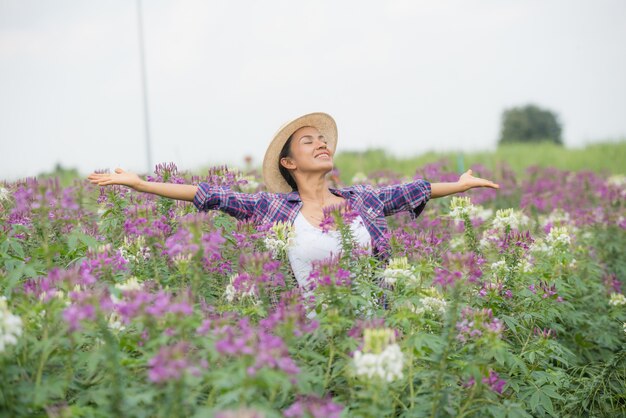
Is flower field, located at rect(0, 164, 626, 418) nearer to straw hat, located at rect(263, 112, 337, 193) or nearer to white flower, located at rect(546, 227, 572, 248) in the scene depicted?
white flower, located at rect(546, 227, 572, 248)

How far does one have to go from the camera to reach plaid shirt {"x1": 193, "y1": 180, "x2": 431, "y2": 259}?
4.17m

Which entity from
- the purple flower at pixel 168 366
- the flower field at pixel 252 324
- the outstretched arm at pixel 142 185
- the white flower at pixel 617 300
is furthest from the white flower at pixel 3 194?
the white flower at pixel 617 300

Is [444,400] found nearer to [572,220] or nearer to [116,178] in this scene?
[116,178]

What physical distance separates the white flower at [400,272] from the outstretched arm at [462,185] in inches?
50.6

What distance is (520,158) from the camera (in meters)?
15.2

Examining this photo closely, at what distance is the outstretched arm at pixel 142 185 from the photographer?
144 inches

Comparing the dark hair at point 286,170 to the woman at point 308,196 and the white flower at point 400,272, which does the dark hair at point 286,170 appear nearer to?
the woman at point 308,196

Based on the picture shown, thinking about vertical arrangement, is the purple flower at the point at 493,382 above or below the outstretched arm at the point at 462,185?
below

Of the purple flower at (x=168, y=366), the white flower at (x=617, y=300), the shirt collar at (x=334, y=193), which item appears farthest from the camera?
the white flower at (x=617, y=300)

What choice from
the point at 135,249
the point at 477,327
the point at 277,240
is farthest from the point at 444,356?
the point at 135,249

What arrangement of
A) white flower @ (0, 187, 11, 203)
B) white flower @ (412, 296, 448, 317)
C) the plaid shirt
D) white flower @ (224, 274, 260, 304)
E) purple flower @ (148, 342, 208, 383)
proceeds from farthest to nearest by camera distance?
the plaid shirt
white flower @ (0, 187, 11, 203)
white flower @ (412, 296, 448, 317)
white flower @ (224, 274, 260, 304)
purple flower @ (148, 342, 208, 383)

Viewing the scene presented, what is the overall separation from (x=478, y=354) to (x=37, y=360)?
174 cm

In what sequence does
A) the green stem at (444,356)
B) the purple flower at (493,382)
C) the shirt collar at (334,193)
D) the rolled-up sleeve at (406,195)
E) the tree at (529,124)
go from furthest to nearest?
the tree at (529,124) < the rolled-up sleeve at (406,195) < the shirt collar at (334,193) < the purple flower at (493,382) < the green stem at (444,356)

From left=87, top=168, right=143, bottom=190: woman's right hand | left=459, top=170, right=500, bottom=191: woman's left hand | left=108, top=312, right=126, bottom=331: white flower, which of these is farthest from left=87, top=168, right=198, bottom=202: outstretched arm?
left=459, top=170, right=500, bottom=191: woman's left hand
